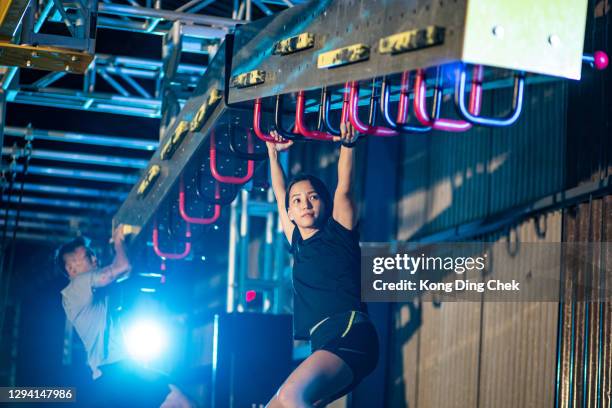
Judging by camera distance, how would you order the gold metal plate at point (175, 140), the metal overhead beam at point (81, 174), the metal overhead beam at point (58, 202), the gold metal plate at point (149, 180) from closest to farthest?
the gold metal plate at point (175, 140), the gold metal plate at point (149, 180), the metal overhead beam at point (81, 174), the metal overhead beam at point (58, 202)

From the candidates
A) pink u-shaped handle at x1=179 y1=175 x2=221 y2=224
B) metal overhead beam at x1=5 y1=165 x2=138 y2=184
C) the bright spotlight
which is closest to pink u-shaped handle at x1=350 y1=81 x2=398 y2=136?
pink u-shaped handle at x1=179 y1=175 x2=221 y2=224

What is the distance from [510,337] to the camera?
8734 millimetres

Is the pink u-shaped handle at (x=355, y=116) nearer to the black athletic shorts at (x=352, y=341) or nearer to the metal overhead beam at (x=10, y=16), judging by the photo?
the black athletic shorts at (x=352, y=341)

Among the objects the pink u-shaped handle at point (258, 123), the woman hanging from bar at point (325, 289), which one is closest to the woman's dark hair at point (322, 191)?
the woman hanging from bar at point (325, 289)

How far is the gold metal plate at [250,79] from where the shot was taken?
6.35 metres

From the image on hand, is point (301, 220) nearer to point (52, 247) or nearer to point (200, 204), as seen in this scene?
point (200, 204)

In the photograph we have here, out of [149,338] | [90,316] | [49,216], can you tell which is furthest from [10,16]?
[49,216]

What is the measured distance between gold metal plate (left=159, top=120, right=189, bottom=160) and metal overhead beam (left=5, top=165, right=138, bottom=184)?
7.07 meters

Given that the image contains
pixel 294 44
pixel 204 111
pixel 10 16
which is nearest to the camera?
pixel 294 44

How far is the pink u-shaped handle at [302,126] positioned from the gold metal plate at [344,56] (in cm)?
28

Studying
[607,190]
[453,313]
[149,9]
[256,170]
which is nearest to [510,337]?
[453,313]

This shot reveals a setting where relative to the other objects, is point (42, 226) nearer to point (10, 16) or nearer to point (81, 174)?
point (81, 174)

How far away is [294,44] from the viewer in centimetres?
607

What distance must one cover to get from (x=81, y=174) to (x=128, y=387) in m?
6.72
